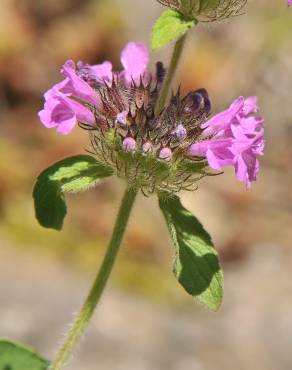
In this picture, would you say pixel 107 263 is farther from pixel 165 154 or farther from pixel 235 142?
pixel 235 142

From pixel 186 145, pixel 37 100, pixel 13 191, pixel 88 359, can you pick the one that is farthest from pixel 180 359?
pixel 37 100

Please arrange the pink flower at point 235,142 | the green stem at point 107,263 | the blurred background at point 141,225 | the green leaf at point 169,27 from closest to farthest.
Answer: the green leaf at point 169,27 → the pink flower at point 235,142 → the green stem at point 107,263 → the blurred background at point 141,225

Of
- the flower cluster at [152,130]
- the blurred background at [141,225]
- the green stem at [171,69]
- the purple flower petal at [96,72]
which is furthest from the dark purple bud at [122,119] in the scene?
the blurred background at [141,225]

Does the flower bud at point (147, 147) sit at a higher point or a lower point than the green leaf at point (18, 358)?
higher

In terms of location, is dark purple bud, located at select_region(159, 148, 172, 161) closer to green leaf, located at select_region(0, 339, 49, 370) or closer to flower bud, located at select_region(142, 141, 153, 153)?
flower bud, located at select_region(142, 141, 153, 153)

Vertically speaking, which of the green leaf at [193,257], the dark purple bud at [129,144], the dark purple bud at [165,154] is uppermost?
the dark purple bud at [129,144]

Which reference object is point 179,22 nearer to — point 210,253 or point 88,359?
point 210,253

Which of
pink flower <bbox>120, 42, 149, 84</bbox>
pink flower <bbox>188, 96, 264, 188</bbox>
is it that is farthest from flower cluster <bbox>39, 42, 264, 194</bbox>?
pink flower <bbox>120, 42, 149, 84</bbox>

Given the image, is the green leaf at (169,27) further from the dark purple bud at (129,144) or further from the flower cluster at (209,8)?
the dark purple bud at (129,144)
